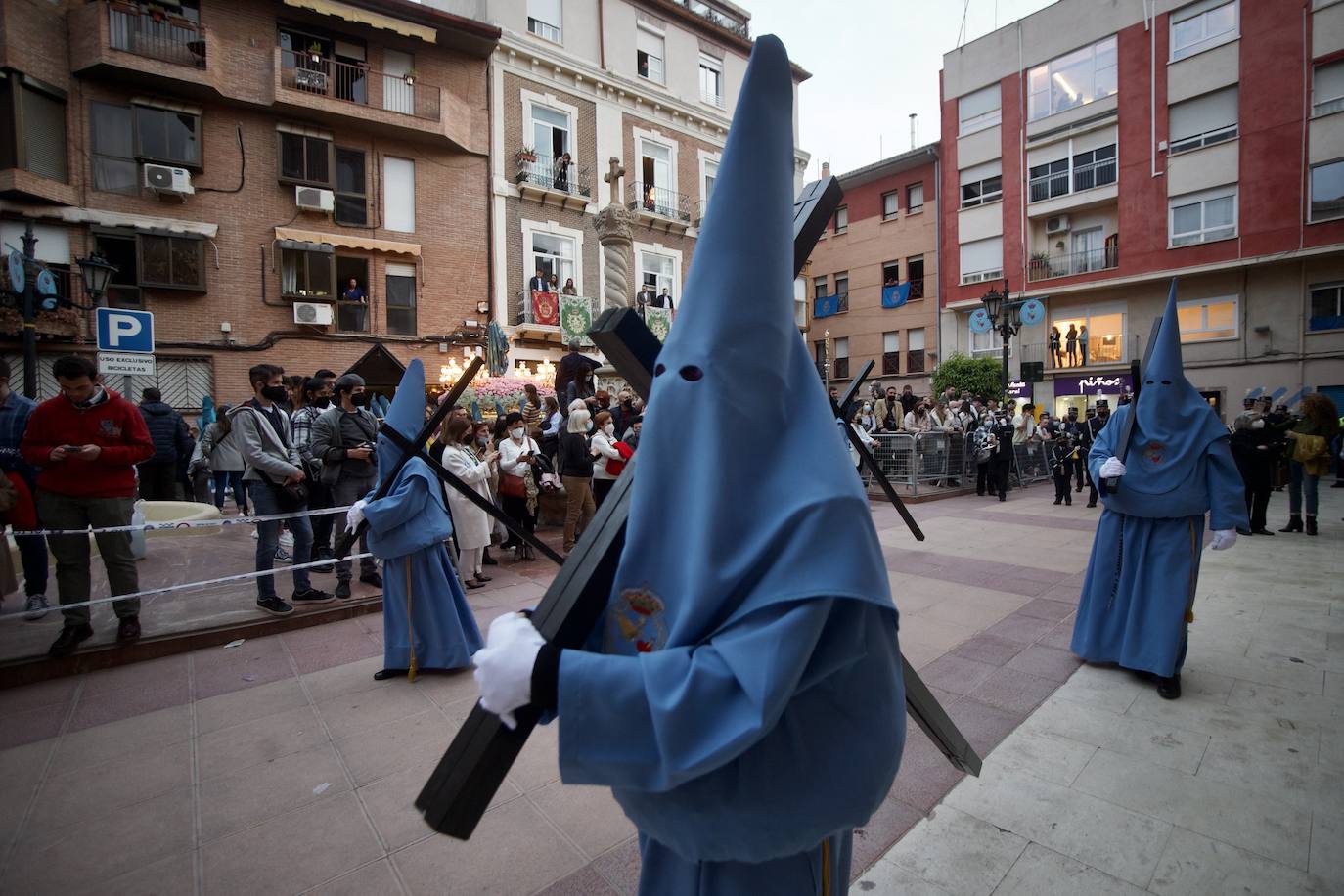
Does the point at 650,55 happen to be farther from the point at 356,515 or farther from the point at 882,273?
the point at 356,515

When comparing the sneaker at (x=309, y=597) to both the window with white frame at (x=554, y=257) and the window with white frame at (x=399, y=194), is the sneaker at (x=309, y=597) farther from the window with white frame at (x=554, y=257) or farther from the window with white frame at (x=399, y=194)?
the window with white frame at (x=554, y=257)

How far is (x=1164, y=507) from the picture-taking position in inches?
152

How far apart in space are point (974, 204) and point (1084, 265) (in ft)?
16.9

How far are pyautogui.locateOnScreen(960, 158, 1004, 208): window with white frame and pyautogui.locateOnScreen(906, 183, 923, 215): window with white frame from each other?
228cm

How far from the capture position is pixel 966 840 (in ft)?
8.30

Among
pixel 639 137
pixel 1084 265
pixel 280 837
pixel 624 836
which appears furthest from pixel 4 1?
pixel 1084 265

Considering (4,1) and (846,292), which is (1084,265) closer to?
(846,292)

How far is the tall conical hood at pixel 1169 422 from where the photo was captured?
12.7ft

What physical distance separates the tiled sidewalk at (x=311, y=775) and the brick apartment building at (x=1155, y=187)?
2174 cm

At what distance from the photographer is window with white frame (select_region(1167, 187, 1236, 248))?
21078 mm

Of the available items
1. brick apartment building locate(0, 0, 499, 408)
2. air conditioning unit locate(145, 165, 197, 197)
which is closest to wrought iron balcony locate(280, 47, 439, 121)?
brick apartment building locate(0, 0, 499, 408)

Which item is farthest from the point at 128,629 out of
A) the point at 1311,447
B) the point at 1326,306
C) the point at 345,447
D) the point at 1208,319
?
the point at 1326,306

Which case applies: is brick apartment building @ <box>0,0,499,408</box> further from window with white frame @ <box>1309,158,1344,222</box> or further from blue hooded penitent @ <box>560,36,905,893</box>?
window with white frame @ <box>1309,158,1344,222</box>

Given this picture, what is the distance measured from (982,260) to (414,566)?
2839 cm
